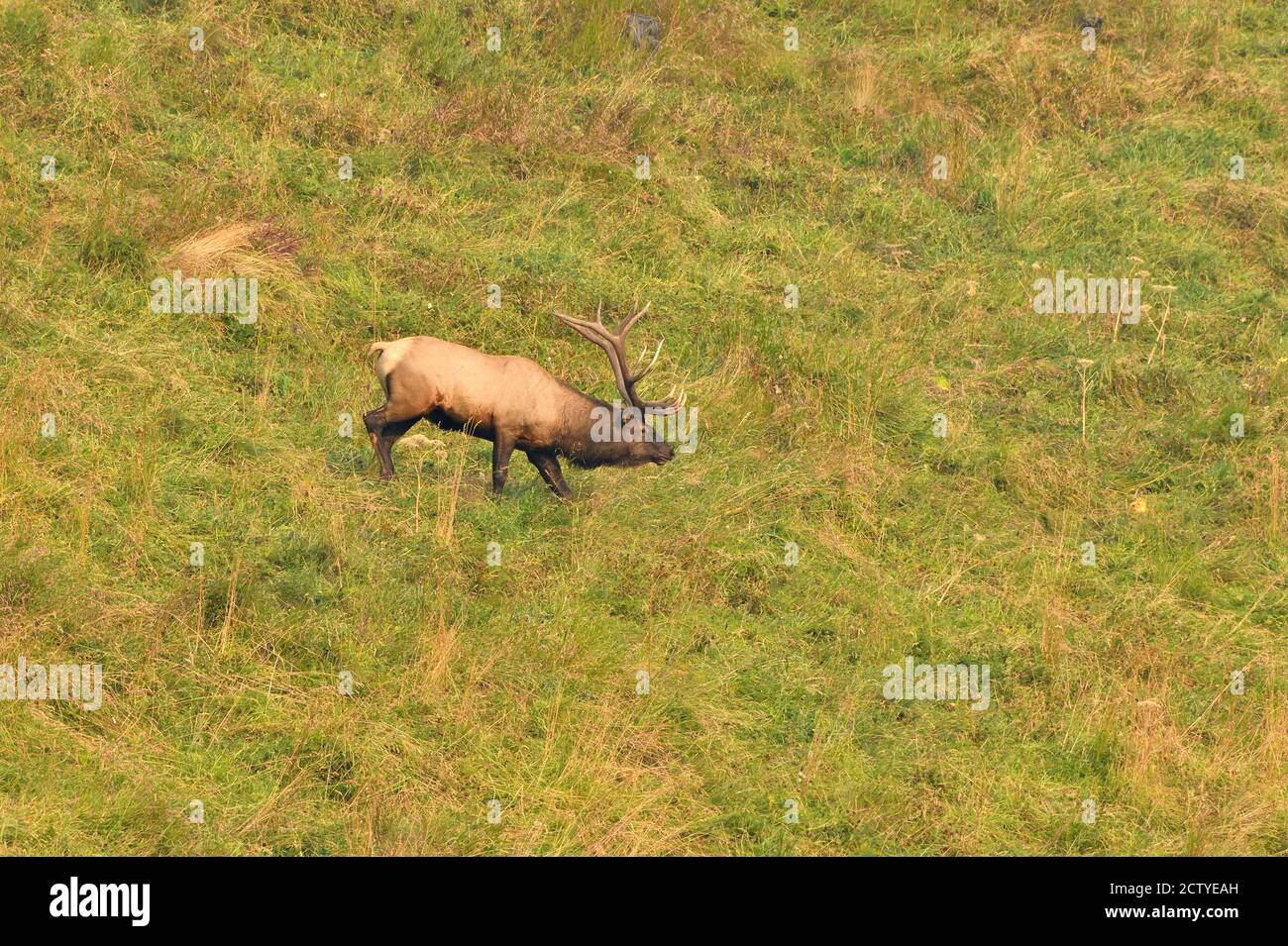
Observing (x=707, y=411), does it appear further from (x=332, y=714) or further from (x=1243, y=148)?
(x=1243, y=148)

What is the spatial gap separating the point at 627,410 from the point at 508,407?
30.7 inches

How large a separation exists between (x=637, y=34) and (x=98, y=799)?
29.1 ft

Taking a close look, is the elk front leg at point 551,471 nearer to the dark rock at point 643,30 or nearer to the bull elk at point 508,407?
the bull elk at point 508,407

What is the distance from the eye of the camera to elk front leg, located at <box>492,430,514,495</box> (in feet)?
28.1

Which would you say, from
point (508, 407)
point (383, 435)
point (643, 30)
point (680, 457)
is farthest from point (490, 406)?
point (643, 30)

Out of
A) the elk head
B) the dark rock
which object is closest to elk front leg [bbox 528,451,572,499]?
the elk head

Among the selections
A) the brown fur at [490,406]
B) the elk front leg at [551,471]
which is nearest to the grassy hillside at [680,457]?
the elk front leg at [551,471]

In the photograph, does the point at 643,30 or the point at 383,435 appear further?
the point at 643,30

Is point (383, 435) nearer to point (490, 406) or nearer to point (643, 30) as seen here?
point (490, 406)

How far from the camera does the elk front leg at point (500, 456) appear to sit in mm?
8570

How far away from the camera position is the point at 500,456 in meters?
8.59

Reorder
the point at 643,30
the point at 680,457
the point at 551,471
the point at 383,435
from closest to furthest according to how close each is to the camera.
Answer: the point at 383,435 → the point at 551,471 → the point at 680,457 → the point at 643,30

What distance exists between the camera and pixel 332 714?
6930 millimetres

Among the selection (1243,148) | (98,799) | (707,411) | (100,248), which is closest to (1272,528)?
(707,411)
